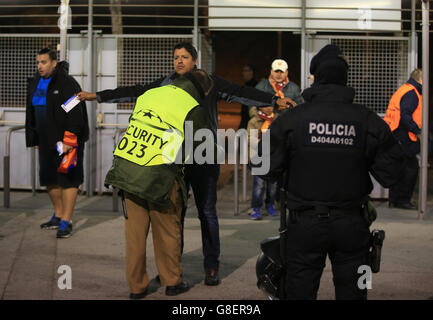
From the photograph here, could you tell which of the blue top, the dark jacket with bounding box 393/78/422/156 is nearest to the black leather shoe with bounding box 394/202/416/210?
the dark jacket with bounding box 393/78/422/156

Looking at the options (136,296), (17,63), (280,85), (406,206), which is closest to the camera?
(136,296)

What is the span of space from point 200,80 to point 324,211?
2019 mm

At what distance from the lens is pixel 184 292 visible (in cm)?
636

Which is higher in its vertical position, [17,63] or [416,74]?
[17,63]

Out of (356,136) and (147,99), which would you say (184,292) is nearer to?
(147,99)

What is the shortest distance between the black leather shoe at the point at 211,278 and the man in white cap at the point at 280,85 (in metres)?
3.70

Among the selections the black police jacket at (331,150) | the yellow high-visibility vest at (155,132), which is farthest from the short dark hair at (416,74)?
the black police jacket at (331,150)

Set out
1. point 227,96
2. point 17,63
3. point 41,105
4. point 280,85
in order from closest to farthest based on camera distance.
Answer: point 227,96 < point 41,105 < point 280,85 < point 17,63

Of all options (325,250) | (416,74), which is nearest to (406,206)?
Result: (416,74)

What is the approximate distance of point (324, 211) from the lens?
4.62 m

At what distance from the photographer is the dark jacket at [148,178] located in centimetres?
578

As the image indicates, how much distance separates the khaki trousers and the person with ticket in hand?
254 centimetres

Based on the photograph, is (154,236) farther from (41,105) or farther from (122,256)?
(41,105)

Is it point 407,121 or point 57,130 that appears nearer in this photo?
point 57,130
